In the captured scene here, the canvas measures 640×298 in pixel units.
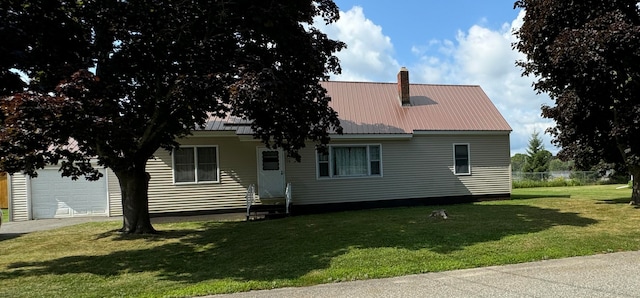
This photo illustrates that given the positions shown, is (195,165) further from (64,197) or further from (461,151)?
(461,151)

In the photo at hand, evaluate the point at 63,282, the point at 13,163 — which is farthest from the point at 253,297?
the point at 13,163

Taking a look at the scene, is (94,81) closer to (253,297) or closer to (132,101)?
(132,101)

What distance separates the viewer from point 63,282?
21.9 ft

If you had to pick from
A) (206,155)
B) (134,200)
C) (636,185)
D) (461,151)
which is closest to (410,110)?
(461,151)

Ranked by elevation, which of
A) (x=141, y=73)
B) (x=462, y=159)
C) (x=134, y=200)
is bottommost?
(x=134, y=200)

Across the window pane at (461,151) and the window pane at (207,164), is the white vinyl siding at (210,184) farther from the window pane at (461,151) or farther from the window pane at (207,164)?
the window pane at (461,151)

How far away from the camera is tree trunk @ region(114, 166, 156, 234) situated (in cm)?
1098

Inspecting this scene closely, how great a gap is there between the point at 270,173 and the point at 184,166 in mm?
3084

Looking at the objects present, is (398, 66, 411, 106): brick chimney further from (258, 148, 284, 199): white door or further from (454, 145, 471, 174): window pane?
(258, 148, 284, 199): white door

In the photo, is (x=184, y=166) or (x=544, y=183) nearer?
(x=184, y=166)

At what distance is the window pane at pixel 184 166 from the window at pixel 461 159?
10.6 metres

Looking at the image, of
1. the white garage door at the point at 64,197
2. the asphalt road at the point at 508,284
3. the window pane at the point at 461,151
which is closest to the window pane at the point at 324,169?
the window pane at the point at 461,151

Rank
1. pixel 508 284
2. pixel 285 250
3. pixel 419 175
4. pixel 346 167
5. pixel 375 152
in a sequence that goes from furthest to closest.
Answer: pixel 419 175 < pixel 375 152 < pixel 346 167 < pixel 285 250 < pixel 508 284

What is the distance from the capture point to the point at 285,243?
363 inches
